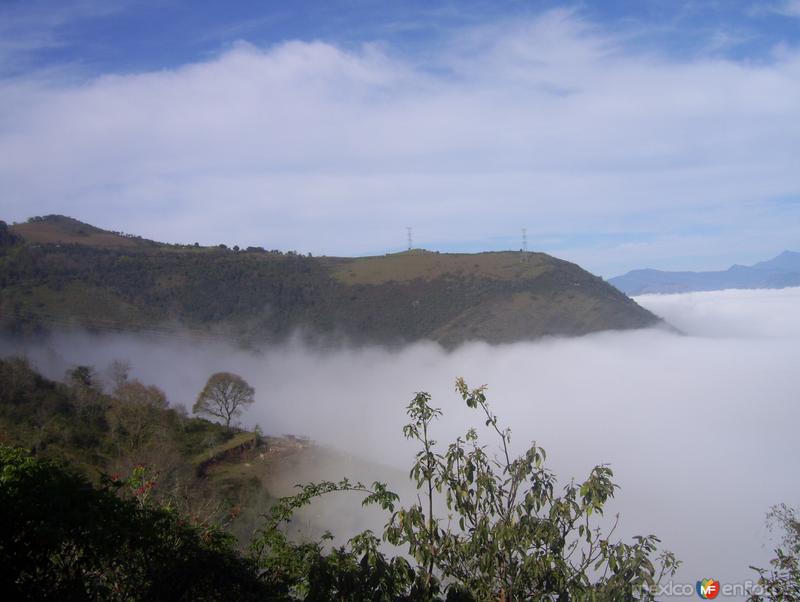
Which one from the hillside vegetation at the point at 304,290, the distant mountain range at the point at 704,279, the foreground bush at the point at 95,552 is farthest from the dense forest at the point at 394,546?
the distant mountain range at the point at 704,279

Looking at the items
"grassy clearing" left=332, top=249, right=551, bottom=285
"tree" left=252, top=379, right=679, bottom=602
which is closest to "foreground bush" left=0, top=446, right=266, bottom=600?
"tree" left=252, top=379, right=679, bottom=602

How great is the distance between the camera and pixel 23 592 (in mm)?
→ 4203

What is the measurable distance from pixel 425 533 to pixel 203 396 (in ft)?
137

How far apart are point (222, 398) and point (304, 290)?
3311 cm

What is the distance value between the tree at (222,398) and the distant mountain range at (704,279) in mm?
116810

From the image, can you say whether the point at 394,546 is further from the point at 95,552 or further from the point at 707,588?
the point at 707,588

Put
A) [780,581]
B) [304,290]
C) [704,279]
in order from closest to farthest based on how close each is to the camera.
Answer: [780,581] → [304,290] → [704,279]

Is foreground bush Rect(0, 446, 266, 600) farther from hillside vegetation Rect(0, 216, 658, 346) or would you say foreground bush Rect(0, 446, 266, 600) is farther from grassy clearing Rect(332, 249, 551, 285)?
grassy clearing Rect(332, 249, 551, 285)

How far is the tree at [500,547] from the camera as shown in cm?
432

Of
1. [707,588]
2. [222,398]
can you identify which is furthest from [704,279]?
[707,588]

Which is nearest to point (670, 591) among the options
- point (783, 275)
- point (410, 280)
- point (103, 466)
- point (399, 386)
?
point (103, 466)

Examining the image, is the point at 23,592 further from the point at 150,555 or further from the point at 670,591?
the point at 670,591

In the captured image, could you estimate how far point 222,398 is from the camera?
43781 millimetres

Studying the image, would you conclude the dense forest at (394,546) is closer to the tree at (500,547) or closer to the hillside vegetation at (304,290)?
the tree at (500,547)
